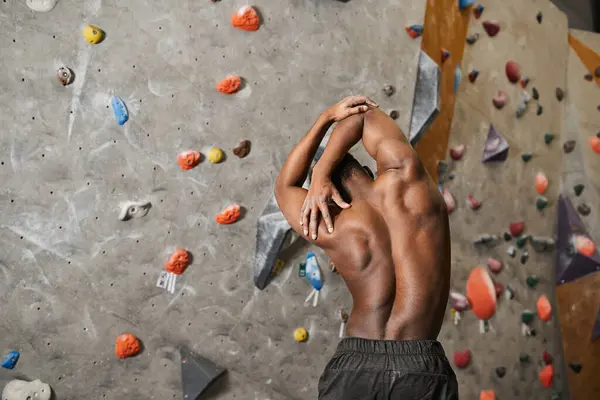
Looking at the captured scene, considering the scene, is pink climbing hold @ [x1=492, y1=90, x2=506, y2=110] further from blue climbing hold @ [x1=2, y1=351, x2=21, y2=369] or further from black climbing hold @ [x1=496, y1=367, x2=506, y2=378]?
blue climbing hold @ [x1=2, y1=351, x2=21, y2=369]

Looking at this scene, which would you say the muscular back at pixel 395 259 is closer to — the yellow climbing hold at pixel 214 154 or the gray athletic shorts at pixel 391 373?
the gray athletic shorts at pixel 391 373

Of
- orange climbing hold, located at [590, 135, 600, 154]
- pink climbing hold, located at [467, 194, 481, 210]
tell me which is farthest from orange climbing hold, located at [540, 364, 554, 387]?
orange climbing hold, located at [590, 135, 600, 154]

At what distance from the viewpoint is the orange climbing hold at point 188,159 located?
232 cm

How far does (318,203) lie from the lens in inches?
64.2

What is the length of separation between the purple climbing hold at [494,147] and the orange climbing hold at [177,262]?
1671mm

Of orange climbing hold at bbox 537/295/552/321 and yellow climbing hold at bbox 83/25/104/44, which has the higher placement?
yellow climbing hold at bbox 83/25/104/44

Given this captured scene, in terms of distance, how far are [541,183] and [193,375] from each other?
7.21 ft

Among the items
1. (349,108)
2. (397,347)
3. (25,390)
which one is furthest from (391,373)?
(25,390)

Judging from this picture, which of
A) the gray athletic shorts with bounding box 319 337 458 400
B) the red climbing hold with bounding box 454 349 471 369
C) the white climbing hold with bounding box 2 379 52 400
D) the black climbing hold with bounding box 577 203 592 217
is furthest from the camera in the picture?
the black climbing hold with bounding box 577 203 592 217

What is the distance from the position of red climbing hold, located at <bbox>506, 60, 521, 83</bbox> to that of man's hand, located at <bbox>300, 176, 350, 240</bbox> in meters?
2.06

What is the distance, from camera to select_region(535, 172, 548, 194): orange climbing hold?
3.53 meters

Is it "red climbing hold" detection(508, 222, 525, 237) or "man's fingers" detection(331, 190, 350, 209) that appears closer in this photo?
"man's fingers" detection(331, 190, 350, 209)

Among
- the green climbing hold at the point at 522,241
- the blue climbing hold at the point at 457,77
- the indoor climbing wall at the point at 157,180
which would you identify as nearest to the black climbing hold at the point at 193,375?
the indoor climbing wall at the point at 157,180

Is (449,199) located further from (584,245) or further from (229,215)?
(229,215)
